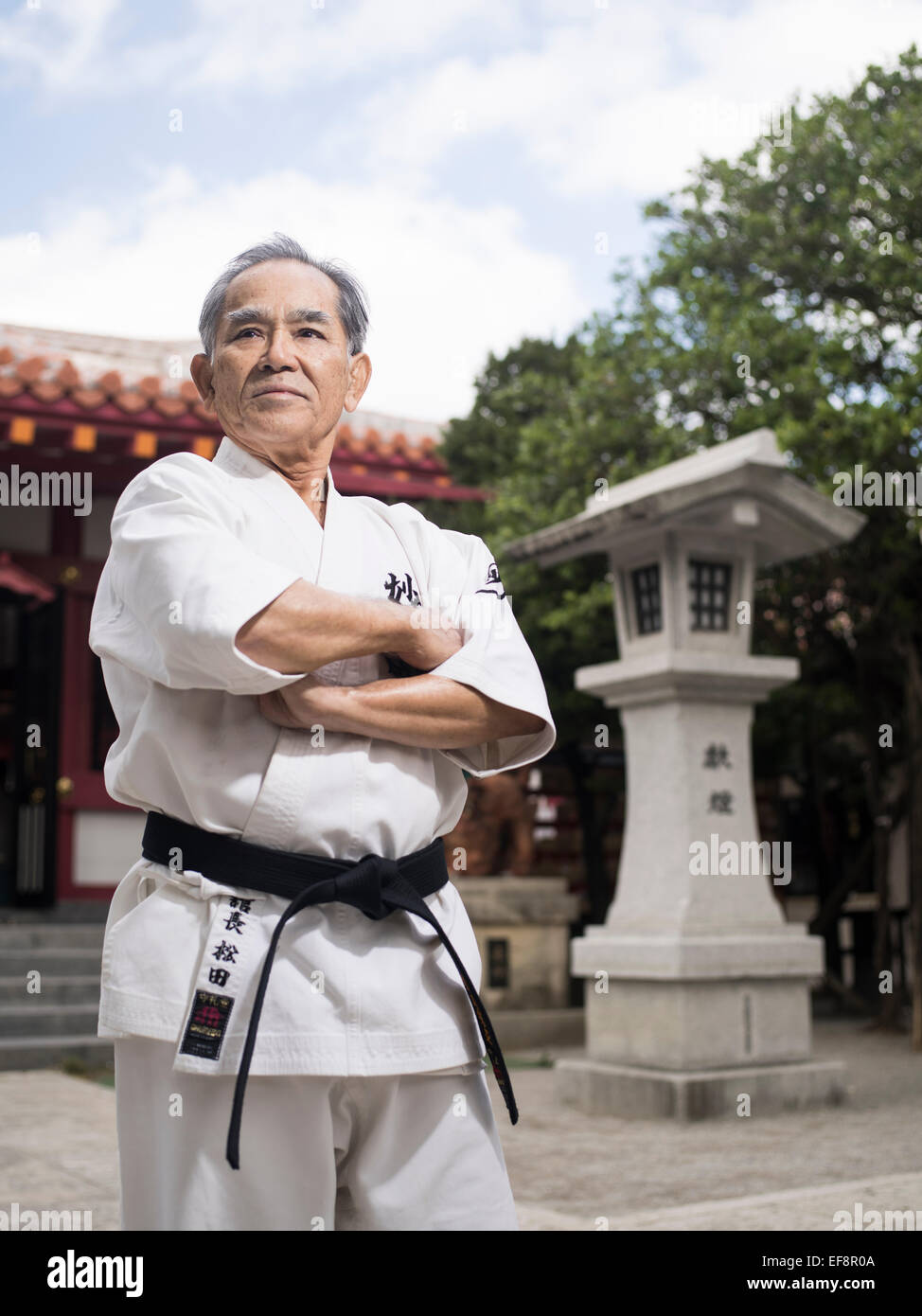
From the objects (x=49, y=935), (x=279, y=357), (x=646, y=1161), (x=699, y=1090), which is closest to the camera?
(x=279, y=357)

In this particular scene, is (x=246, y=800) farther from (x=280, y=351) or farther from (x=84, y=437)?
(x=84, y=437)

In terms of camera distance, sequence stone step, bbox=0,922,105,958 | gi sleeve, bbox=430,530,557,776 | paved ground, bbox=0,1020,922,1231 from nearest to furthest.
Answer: gi sleeve, bbox=430,530,557,776 → paved ground, bbox=0,1020,922,1231 → stone step, bbox=0,922,105,958

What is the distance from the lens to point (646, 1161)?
19.3 feet

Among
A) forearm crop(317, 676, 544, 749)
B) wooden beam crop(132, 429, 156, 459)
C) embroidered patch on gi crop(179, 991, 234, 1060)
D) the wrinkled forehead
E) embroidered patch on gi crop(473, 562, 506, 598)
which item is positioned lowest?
embroidered patch on gi crop(179, 991, 234, 1060)

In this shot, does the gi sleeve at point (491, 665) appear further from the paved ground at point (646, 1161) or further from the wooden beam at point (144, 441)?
the wooden beam at point (144, 441)


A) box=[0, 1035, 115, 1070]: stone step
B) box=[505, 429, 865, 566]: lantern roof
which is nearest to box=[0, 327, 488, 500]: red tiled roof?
box=[505, 429, 865, 566]: lantern roof

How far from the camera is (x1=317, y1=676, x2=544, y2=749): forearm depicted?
1825 millimetres

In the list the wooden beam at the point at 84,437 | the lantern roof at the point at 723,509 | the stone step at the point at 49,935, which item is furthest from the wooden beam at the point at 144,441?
the stone step at the point at 49,935

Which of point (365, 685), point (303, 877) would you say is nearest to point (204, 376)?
point (365, 685)

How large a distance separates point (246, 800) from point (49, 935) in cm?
783

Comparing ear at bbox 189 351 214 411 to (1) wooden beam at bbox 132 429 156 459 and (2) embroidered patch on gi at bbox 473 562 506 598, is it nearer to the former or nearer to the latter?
(2) embroidered patch on gi at bbox 473 562 506 598

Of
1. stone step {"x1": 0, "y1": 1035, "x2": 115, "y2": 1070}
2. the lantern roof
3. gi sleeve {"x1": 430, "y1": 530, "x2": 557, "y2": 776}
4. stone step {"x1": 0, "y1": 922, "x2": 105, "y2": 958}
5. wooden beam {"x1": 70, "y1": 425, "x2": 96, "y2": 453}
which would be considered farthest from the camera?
stone step {"x1": 0, "y1": 922, "x2": 105, "y2": 958}

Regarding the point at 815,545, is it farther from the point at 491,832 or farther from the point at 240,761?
the point at 240,761

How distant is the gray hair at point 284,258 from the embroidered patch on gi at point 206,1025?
3.20 feet
